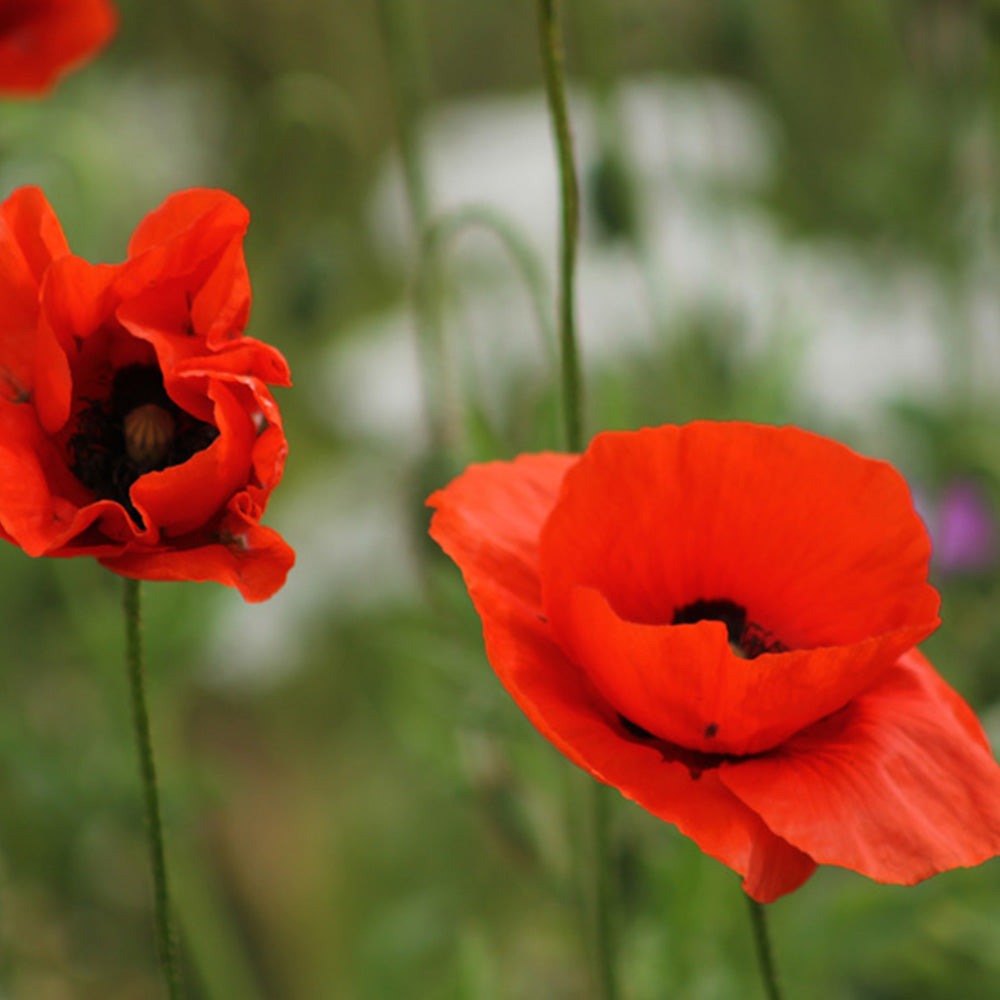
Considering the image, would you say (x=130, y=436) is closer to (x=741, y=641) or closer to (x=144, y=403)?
(x=144, y=403)

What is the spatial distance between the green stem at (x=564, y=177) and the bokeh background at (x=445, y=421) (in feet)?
0.79

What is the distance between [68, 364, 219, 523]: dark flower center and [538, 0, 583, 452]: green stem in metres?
0.10

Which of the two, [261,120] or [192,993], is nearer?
[261,120]

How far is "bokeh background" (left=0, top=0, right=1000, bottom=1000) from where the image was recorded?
0.69m

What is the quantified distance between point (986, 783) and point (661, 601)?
96 millimetres

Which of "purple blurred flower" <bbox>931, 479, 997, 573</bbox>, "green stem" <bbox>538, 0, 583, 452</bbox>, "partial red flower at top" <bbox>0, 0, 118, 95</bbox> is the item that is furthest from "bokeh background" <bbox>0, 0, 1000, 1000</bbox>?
"green stem" <bbox>538, 0, 583, 452</bbox>

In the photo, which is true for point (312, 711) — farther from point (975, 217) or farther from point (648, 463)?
point (648, 463)

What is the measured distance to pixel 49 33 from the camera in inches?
22.2

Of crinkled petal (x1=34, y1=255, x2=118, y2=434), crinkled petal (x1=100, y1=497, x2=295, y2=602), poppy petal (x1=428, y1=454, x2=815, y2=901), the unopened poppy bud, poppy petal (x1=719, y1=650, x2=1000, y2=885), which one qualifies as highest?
crinkled petal (x1=34, y1=255, x2=118, y2=434)

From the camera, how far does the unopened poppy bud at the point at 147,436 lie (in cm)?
33

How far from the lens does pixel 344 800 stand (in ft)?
4.22

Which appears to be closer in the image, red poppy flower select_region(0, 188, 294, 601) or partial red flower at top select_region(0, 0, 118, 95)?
red poppy flower select_region(0, 188, 294, 601)

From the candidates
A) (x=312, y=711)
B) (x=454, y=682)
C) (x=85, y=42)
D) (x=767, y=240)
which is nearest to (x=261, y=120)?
(x=85, y=42)

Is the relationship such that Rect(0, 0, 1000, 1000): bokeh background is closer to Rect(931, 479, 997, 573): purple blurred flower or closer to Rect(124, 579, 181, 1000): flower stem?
Rect(931, 479, 997, 573): purple blurred flower
